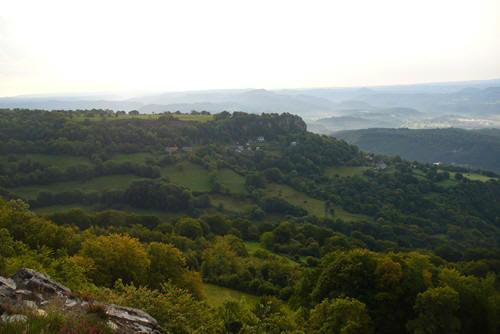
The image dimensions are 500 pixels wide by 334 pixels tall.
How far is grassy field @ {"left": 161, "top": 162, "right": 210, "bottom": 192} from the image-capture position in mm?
114806

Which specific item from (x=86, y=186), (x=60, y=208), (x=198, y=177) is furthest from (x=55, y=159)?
(x=198, y=177)

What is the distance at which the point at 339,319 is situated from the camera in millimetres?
27547

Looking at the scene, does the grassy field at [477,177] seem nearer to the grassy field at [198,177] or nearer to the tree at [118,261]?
the grassy field at [198,177]

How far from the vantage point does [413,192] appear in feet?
422

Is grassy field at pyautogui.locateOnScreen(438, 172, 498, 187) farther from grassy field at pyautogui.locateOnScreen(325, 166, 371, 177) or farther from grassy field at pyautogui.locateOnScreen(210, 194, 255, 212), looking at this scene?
grassy field at pyautogui.locateOnScreen(210, 194, 255, 212)

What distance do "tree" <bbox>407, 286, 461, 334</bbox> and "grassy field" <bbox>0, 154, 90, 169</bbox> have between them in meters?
102

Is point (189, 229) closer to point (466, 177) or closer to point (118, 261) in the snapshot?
point (118, 261)

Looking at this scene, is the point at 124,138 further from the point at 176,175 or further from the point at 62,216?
the point at 62,216

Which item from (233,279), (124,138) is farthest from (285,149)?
(233,279)

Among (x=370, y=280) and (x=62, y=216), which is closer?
(x=370, y=280)

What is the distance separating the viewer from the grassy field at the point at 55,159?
357ft

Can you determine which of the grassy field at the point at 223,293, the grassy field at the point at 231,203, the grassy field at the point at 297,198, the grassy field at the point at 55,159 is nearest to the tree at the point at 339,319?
the grassy field at the point at 223,293

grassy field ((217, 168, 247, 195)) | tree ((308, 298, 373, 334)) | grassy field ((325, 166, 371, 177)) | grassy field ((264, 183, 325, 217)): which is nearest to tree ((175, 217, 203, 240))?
tree ((308, 298, 373, 334))

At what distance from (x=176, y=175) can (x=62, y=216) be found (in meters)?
55.4
